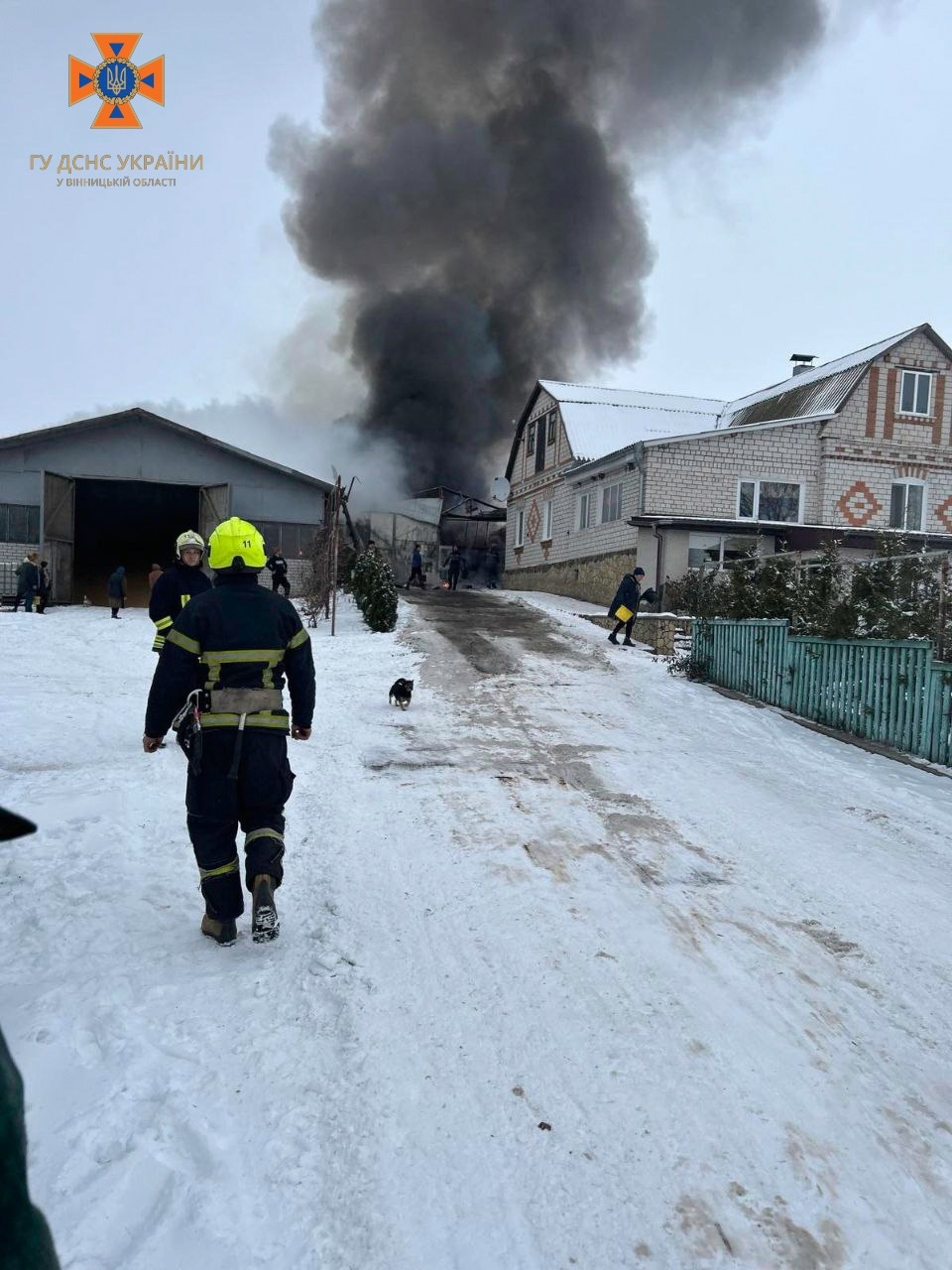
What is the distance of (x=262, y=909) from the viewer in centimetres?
373

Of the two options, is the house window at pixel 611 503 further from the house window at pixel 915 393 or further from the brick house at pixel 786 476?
the house window at pixel 915 393

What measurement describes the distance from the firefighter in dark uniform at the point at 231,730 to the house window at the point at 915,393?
23.2 meters

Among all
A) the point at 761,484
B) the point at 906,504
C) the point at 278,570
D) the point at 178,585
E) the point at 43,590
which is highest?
the point at 761,484

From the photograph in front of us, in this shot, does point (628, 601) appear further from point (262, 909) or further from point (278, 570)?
point (262, 909)

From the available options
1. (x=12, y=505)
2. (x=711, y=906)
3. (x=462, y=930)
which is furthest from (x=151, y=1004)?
(x=12, y=505)

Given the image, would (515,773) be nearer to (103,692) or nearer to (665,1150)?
(665,1150)

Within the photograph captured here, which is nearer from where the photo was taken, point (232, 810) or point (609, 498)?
point (232, 810)

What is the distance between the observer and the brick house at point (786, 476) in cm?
2048

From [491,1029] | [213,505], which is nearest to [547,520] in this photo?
[213,505]

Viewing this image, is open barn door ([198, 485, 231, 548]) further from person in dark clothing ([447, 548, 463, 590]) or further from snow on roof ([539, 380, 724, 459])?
snow on roof ([539, 380, 724, 459])

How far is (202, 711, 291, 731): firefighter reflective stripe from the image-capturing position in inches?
145

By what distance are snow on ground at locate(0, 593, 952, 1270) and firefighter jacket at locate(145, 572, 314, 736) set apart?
101 centimetres

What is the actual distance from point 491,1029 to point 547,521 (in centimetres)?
2521

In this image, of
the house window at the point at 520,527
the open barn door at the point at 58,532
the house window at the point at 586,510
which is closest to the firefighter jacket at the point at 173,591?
the open barn door at the point at 58,532
